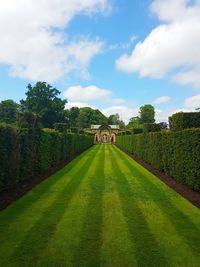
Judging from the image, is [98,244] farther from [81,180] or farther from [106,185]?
[81,180]

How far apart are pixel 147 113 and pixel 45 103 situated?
5295cm

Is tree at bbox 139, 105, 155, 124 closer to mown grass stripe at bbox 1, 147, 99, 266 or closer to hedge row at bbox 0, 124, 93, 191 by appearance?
hedge row at bbox 0, 124, 93, 191

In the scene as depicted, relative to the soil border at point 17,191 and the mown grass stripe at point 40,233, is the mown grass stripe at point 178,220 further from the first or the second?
the soil border at point 17,191

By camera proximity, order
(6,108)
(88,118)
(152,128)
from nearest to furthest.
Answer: (152,128), (6,108), (88,118)

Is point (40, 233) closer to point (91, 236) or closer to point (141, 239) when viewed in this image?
point (91, 236)

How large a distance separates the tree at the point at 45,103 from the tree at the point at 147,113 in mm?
46691

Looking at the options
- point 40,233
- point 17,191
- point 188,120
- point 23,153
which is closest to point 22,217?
point 40,233

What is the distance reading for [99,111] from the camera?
150 meters

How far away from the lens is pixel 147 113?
118 metres

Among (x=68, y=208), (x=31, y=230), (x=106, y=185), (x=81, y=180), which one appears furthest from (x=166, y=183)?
(x=31, y=230)

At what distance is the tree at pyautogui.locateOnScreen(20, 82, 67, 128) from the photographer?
75.4 metres

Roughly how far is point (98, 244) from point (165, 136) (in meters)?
11.6

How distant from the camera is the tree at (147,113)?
385ft

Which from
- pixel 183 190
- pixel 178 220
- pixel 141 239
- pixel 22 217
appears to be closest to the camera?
pixel 141 239
